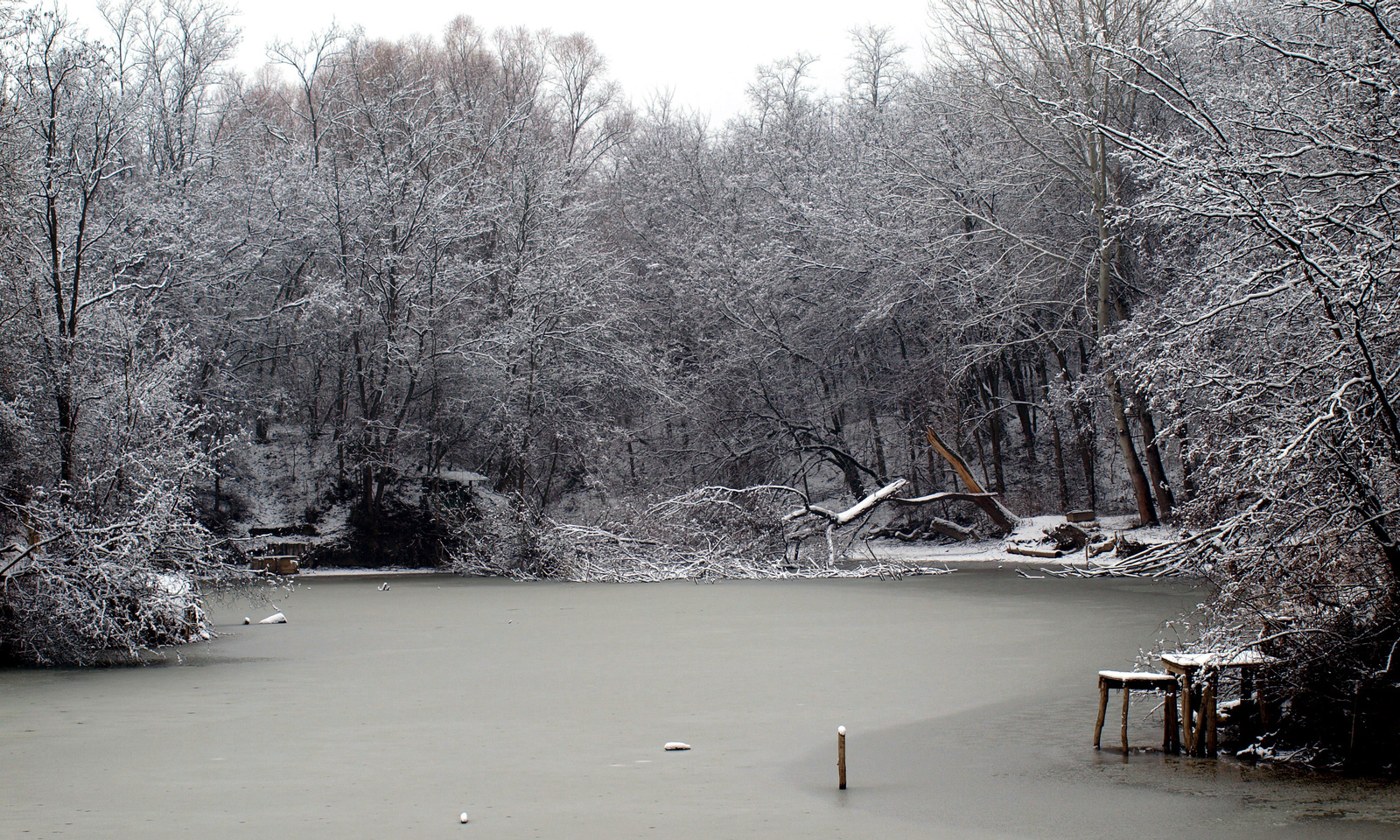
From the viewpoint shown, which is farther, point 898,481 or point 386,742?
point 898,481

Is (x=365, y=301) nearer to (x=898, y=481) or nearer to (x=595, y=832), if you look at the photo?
(x=898, y=481)

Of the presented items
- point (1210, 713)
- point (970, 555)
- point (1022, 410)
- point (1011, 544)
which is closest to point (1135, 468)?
point (1011, 544)

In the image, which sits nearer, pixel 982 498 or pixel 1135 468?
pixel 1135 468

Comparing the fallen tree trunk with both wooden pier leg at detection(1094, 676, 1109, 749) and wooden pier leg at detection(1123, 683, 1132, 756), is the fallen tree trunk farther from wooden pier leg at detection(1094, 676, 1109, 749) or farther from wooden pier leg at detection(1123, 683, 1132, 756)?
wooden pier leg at detection(1123, 683, 1132, 756)

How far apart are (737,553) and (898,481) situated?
4.29 meters

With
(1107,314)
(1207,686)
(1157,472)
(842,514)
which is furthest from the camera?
(842,514)

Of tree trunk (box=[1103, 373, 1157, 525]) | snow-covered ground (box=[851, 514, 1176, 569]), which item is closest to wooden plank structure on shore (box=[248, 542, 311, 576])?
snow-covered ground (box=[851, 514, 1176, 569])

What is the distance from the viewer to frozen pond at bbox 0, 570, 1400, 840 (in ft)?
22.9

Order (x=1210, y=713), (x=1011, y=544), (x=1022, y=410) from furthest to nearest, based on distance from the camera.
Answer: (x=1022, y=410) < (x=1011, y=544) < (x=1210, y=713)

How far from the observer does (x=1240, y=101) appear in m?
9.39

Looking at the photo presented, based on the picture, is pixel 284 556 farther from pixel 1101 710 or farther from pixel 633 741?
pixel 1101 710

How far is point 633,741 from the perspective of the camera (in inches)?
362

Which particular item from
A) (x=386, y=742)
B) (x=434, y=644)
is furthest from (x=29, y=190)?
(x=386, y=742)

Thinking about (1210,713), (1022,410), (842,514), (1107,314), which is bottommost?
(1210,713)
